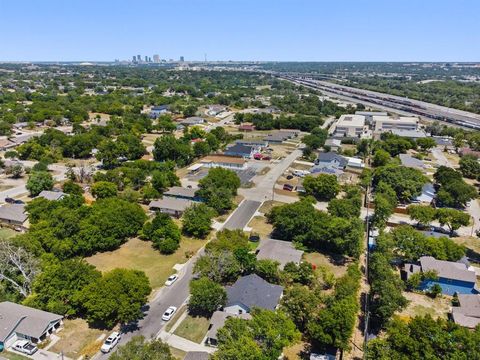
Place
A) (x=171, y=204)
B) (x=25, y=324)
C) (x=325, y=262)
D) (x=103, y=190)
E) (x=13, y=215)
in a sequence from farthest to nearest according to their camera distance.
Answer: (x=103, y=190) → (x=171, y=204) → (x=13, y=215) → (x=325, y=262) → (x=25, y=324)

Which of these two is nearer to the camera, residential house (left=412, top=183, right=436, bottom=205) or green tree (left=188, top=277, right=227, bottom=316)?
green tree (left=188, top=277, right=227, bottom=316)

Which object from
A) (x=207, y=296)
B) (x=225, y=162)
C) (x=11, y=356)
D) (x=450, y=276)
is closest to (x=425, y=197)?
(x=450, y=276)

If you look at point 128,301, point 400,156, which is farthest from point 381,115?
point 128,301

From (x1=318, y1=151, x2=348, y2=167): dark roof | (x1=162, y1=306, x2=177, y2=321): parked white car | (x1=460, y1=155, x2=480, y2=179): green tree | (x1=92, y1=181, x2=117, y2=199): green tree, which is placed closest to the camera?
(x1=162, y1=306, x2=177, y2=321): parked white car

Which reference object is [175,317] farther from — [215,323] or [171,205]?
[171,205]

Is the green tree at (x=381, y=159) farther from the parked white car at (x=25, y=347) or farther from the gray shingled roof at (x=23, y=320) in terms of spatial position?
the parked white car at (x=25, y=347)

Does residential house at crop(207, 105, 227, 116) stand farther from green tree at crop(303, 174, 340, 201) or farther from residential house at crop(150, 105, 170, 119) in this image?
green tree at crop(303, 174, 340, 201)

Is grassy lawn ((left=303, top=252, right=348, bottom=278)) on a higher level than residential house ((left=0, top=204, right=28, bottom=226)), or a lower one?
lower

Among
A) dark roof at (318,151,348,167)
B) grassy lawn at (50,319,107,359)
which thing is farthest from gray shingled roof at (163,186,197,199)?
dark roof at (318,151,348,167)
